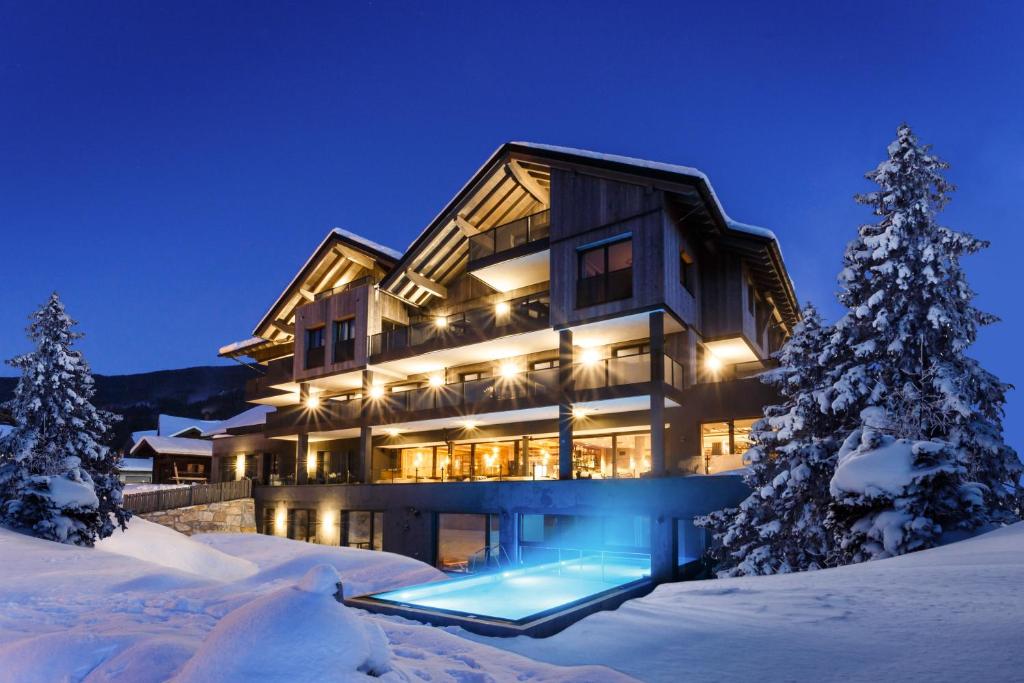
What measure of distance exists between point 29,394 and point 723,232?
21.8 m

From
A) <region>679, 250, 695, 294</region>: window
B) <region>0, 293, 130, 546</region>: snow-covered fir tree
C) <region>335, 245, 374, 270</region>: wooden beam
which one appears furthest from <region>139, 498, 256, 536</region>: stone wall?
<region>679, 250, 695, 294</region>: window

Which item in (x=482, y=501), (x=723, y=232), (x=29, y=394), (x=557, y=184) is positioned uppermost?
(x=557, y=184)

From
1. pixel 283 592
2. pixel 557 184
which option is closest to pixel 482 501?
pixel 557 184

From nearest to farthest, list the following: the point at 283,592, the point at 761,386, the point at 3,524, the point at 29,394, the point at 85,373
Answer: the point at 283,592 → the point at 3,524 → the point at 29,394 → the point at 85,373 → the point at 761,386

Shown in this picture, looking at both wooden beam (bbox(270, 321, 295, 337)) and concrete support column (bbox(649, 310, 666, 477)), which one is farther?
wooden beam (bbox(270, 321, 295, 337))

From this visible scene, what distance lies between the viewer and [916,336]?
1382 centimetres

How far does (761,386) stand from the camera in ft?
→ 71.0

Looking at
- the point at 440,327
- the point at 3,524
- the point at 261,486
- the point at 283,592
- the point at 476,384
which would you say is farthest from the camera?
the point at 261,486

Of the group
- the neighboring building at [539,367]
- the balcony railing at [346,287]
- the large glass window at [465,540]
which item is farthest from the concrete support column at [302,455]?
the large glass window at [465,540]

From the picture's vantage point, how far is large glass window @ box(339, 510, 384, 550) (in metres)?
27.5

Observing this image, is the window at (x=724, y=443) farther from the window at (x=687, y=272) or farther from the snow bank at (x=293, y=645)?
the snow bank at (x=293, y=645)

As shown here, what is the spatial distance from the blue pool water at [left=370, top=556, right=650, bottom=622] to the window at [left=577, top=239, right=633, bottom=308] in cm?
842

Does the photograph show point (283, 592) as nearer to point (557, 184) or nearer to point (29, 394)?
point (29, 394)

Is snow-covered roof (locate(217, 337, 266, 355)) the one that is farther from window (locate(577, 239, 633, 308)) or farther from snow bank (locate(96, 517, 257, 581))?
window (locate(577, 239, 633, 308))
